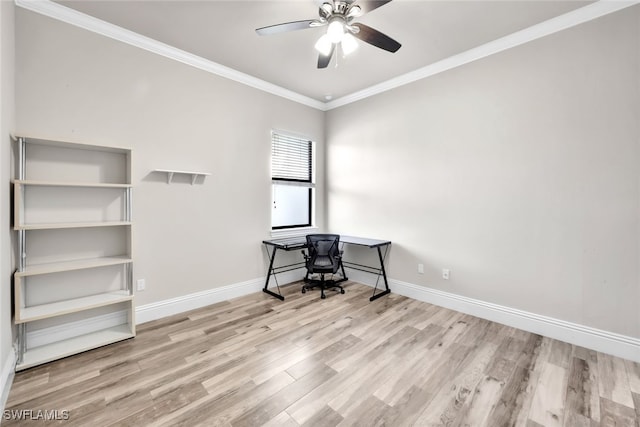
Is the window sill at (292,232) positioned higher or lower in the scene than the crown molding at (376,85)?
lower

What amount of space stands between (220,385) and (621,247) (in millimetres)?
3295

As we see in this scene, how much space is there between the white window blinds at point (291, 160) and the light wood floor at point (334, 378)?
2.12 metres

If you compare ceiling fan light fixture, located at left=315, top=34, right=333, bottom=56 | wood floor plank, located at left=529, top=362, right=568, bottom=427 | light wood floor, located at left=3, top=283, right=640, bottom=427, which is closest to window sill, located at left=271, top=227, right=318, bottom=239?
light wood floor, located at left=3, top=283, right=640, bottom=427

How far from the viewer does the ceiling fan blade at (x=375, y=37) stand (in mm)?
2047

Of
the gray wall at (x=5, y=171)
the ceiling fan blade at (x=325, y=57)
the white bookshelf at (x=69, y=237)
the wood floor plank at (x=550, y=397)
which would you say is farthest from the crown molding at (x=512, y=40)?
the gray wall at (x=5, y=171)

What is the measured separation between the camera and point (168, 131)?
9.65ft

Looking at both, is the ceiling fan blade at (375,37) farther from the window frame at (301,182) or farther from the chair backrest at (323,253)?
the chair backrest at (323,253)

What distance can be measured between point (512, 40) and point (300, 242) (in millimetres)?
3171

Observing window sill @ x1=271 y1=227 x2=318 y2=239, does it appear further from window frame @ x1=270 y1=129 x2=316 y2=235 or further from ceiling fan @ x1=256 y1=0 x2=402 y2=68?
ceiling fan @ x1=256 y1=0 x2=402 y2=68

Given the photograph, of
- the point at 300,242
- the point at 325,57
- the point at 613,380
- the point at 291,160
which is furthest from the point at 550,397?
the point at 291,160

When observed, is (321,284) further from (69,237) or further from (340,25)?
(340,25)

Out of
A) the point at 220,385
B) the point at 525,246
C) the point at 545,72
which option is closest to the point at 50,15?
the point at 220,385

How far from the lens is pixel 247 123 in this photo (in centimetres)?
359

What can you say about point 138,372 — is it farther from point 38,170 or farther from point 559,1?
point 559,1
